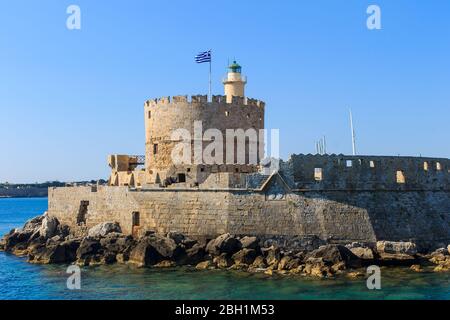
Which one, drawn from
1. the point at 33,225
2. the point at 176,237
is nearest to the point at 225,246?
the point at 176,237

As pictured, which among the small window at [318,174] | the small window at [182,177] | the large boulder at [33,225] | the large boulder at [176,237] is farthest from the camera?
the large boulder at [33,225]

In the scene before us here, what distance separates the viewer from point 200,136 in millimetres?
22594

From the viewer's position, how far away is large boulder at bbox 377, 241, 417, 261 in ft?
59.0

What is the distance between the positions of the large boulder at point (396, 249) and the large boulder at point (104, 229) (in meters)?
10.2

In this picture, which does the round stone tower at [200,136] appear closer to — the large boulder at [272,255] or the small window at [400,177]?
the large boulder at [272,255]

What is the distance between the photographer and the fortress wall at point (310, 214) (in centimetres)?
1897

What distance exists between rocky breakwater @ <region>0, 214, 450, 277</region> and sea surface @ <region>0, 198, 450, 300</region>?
59cm

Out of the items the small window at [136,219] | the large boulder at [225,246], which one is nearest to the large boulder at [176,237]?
the large boulder at [225,246]

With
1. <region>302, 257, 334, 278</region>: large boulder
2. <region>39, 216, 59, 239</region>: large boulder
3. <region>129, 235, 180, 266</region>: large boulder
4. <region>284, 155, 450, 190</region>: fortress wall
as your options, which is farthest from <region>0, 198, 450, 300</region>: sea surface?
<region>39, 216, 59, 239</region>: large boulder

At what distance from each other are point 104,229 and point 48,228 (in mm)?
4061

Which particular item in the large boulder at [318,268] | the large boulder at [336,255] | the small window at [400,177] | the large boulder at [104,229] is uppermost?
the small window at [400,177]

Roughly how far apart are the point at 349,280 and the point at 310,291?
171 cm
